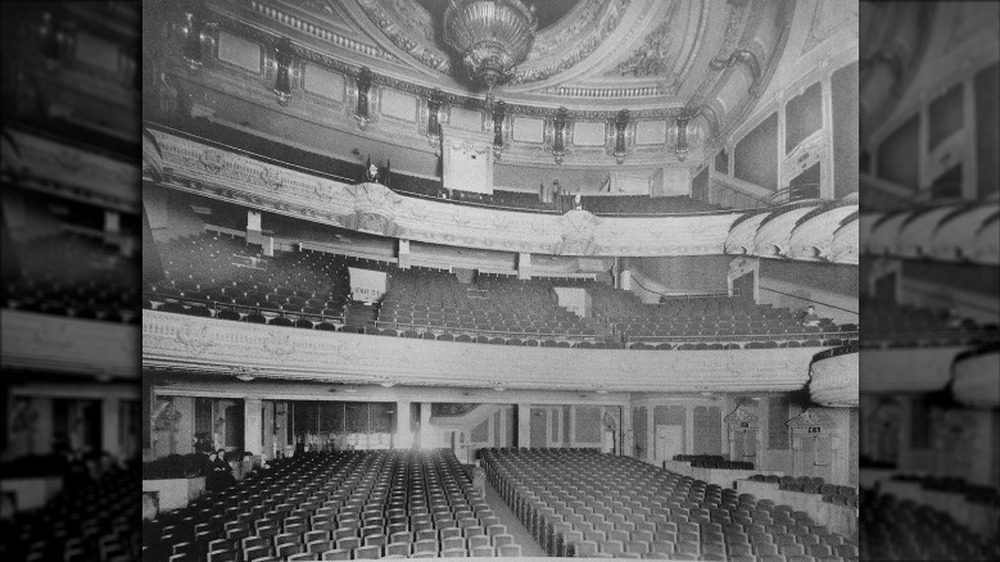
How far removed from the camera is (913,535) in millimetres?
3957

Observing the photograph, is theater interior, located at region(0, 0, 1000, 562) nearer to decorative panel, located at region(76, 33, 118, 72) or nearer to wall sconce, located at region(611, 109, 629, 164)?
wall sconce, located at region(611, 109, 629, 164)

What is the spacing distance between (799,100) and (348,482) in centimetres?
599

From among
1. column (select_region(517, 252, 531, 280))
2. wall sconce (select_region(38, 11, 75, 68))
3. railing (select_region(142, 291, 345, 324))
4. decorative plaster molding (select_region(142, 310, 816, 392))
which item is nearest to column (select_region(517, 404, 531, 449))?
decorative plaster molding (select_region(142, 310, 816, 392))

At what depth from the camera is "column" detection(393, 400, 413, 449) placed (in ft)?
23.2

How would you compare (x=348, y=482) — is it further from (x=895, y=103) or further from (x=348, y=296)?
(x=895, y=103)

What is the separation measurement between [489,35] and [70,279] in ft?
18.8

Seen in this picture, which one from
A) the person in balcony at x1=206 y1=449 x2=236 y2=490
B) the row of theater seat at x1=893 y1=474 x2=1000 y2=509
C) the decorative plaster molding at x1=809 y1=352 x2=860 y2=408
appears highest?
the decorative plaster molding at x1=809 y1=352 x2=860 y2=408

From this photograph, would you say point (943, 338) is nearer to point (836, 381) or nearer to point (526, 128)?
point (836, 381)

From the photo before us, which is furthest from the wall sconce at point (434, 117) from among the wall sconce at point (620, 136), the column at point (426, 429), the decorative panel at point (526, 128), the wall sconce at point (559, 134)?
the column at point (426, 429)

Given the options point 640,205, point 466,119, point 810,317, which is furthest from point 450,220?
point 810,317

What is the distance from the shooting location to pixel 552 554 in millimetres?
6027

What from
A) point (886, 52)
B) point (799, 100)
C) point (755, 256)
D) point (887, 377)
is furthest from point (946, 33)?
point (755, 256)

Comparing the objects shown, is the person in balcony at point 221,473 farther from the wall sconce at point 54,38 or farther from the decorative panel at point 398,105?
the wall sconce at point 54,38

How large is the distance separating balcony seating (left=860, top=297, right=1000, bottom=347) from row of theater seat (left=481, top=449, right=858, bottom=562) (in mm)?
2371
